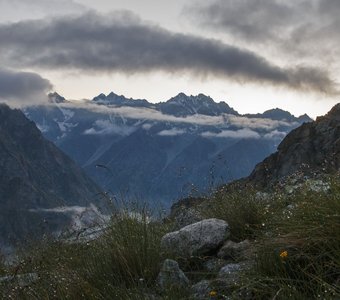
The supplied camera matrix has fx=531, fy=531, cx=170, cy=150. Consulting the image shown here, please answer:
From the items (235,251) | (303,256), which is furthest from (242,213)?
(303,256)

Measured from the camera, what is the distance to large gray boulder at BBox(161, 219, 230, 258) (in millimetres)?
7914

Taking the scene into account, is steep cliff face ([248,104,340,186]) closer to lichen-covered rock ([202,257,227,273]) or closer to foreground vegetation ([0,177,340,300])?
foreground vegetation ([0,177,340,300])

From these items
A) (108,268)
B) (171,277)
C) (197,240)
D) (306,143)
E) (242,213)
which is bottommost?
(108,268)

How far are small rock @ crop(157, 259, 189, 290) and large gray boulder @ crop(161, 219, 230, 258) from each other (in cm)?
99

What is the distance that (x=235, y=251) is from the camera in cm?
743

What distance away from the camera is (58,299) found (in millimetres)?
6379

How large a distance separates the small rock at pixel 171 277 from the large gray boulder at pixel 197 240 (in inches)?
39.1

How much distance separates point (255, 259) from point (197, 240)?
6.22 feet

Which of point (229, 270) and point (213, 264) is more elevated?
point (229, 270)

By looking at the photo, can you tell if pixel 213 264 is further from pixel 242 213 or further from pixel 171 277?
pixel 242 213

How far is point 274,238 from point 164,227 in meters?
4.48

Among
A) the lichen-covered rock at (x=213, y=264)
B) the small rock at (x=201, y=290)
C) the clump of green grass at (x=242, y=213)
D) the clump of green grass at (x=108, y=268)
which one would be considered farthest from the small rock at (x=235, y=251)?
the clump of green grass at (x=108, y=268)

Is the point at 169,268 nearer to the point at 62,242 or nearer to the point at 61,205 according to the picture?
the point at 61,205

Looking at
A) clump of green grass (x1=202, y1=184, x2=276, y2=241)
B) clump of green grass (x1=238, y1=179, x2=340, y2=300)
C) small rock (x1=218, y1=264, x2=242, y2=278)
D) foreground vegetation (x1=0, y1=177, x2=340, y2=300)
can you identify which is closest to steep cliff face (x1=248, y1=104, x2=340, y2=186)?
clump of green grass (x1=202, y1=184, x2=276, y2=241)
